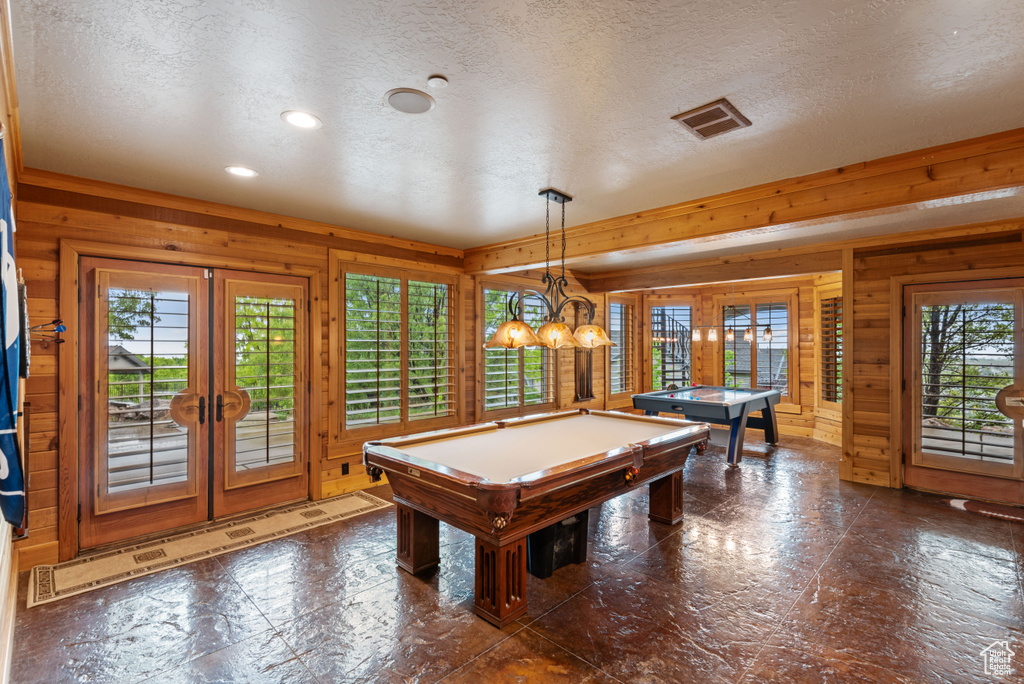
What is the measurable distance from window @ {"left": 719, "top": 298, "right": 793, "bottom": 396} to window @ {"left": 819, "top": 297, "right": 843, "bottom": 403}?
63cm

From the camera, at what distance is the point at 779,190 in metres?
3.22

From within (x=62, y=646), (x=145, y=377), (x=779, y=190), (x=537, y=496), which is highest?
(x=779, y=190)

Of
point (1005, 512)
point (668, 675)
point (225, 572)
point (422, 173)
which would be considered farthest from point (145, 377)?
point (1005, 512)

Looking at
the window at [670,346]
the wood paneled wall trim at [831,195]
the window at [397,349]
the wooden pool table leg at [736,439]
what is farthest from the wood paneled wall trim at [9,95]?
the window at [670,346]

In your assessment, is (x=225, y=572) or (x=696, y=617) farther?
(x=225, y=572)

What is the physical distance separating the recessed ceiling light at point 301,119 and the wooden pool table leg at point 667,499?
3304 millimetres

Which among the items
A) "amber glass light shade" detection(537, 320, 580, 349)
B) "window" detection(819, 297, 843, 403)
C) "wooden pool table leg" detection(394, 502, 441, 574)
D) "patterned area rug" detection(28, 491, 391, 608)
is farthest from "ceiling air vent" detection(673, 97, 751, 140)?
"window" detection(819, 297, 843, 403)

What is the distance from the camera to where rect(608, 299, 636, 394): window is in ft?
25.9

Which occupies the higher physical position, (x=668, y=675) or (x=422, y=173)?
(x=422, y=173)

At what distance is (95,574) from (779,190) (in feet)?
16.5

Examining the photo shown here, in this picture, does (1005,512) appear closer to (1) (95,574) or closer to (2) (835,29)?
(2) (835,29)

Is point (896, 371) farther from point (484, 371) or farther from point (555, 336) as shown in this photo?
point (484, 371)

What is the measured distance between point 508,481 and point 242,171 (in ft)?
8.31

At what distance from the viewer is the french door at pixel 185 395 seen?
3.31 m
